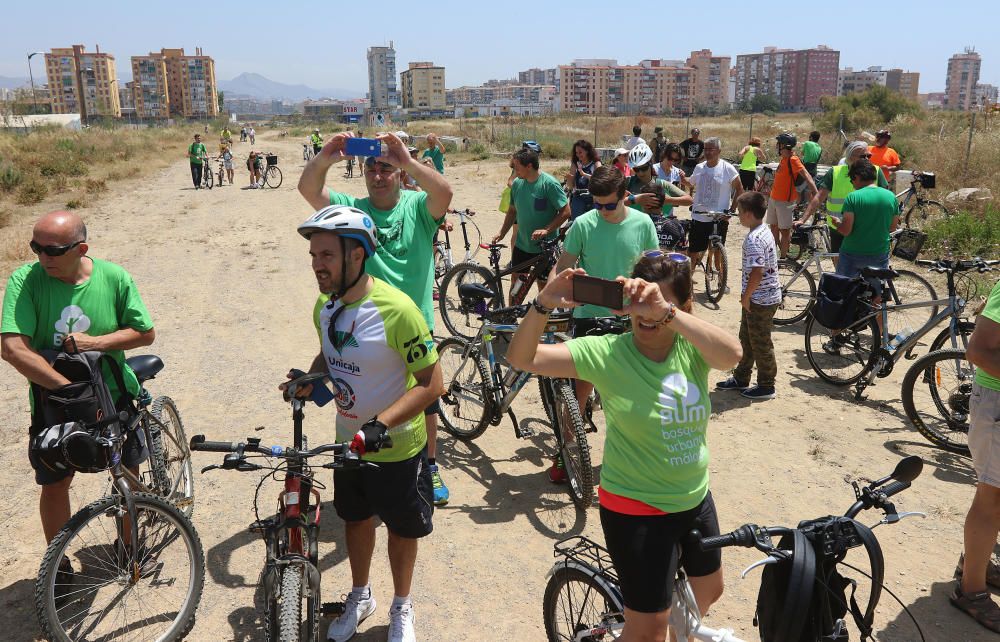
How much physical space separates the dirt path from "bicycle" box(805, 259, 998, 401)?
230mm

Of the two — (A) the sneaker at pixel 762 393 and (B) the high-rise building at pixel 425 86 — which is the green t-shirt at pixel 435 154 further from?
(B) the high-rise building at pixel 425 86

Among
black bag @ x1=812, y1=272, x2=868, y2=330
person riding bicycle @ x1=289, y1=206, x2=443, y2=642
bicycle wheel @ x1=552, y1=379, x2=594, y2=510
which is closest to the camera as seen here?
person riding bicycle @ x1=289, y1=206, x2=443, y2=642

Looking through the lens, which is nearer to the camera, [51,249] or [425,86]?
[51,249]

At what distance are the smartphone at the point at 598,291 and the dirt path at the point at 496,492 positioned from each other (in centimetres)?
150

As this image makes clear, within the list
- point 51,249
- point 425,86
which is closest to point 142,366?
point 51,249

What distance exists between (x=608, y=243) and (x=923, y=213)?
11.5 metres

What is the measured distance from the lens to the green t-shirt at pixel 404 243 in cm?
432

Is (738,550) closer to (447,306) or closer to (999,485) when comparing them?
(999,485)

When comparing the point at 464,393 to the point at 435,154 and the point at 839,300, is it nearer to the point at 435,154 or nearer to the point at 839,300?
the point at 839,300

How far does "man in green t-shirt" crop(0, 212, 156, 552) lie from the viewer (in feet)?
11.1

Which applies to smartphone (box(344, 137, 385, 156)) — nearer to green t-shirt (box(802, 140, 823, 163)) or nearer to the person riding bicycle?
the person riding bicycle

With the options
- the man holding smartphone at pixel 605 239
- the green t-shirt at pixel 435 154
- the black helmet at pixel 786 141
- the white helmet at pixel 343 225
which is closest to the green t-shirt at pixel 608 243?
the man holding smartphone at pixel 605 239

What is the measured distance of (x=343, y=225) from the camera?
2.87m

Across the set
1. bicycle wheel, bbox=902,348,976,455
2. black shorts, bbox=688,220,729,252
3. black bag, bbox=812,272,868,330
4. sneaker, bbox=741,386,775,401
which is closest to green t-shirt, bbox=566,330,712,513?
bicycle wheel, bbox=902,348,976,455
